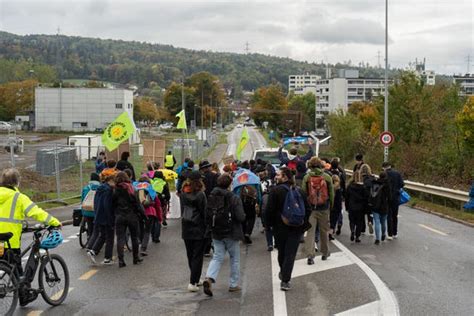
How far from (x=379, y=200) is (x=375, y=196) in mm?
118

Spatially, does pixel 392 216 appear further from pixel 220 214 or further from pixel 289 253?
pixel 220 214

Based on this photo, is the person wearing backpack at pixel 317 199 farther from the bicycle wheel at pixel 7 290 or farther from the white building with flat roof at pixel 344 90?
the white building with flat roof at pixel 344 90

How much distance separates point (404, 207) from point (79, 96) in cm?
7345

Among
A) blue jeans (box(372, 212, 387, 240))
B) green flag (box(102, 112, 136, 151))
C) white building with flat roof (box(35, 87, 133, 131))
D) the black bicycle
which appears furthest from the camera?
white building with flat roof (box(35, 87, 133, 131))

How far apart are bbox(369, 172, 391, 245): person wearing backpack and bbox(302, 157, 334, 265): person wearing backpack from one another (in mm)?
2420

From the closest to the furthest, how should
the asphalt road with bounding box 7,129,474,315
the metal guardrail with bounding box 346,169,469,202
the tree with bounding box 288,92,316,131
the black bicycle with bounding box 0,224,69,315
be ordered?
1. the black bicycle with bounding box 0,224,69,315
2. the asphalt road with bounding box 7,129,474,315
3. the metal guardrail with bounding box 346,169,469,202
4. the tree with bounding box 288,92,316,131

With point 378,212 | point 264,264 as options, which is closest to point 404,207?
point 378,212

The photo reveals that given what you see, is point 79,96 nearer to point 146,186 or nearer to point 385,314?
point 146,186

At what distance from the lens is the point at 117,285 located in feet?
32.8

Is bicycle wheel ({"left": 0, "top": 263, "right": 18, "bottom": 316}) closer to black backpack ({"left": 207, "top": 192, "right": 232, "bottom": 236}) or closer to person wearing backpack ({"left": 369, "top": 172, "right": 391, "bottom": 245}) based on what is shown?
black backpack ({"left": 207, "top": 192, "right": 232, "bottom": 236})

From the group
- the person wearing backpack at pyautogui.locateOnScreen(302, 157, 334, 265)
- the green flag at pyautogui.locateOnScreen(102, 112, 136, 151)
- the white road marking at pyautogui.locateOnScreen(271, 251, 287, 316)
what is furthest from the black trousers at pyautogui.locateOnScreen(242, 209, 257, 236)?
the green flag at pyautogui.locateOnScreen(102, 112, 136, 151)

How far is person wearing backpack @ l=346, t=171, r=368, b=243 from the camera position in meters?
14.0

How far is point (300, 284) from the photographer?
9.81m

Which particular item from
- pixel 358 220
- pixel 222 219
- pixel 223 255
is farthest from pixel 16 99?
pixel 222 219
